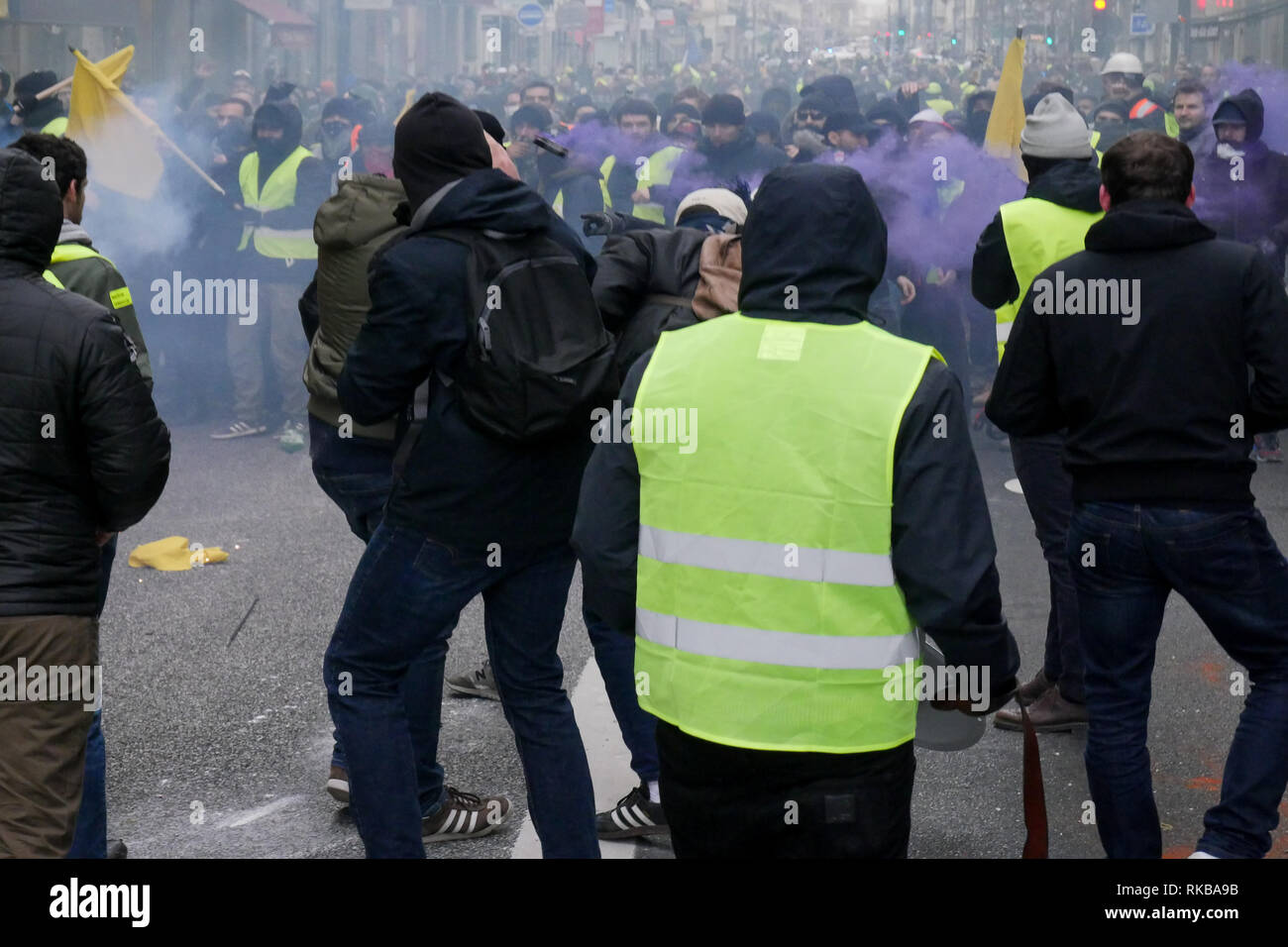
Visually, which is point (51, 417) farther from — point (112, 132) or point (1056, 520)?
point (112, 132)

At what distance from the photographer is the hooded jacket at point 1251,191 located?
10.5 meters

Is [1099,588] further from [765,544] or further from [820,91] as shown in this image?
[820,91]

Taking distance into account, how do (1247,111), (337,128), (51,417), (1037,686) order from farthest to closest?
(337,128)
(1247,111)
(1037,686)
(51,417)

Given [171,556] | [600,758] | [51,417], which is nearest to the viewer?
[51,417]

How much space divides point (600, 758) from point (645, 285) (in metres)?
1.69

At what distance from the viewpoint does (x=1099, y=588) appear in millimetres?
4195

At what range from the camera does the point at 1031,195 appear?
18.3 feet

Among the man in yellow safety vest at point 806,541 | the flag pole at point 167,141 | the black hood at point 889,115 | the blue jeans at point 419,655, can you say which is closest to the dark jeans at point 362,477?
the blue jeans at point 419,655

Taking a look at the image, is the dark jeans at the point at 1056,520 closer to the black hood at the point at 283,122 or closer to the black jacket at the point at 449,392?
the black jacket at the point at 449,392

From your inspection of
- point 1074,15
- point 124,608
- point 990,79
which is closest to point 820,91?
point 124,608

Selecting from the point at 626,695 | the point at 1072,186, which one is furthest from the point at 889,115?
the point at 626,695
